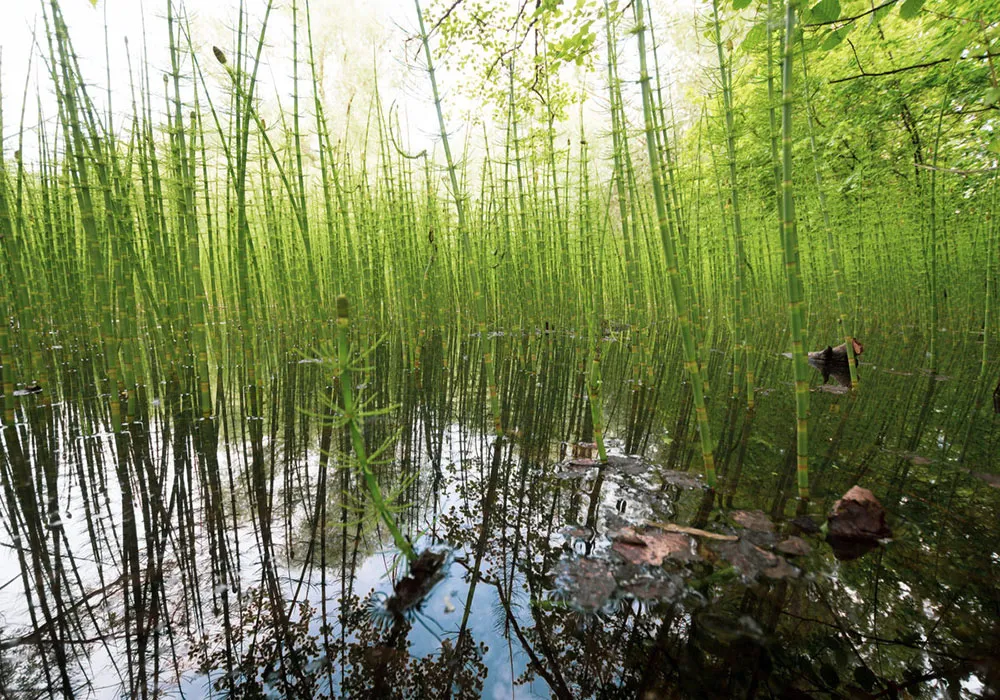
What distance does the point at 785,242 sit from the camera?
974mm

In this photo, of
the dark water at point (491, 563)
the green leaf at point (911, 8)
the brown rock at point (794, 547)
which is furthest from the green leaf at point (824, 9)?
the brown rock at point (794, 547)

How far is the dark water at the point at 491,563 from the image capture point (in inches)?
23.7

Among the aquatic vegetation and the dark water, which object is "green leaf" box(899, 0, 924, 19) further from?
the dark water

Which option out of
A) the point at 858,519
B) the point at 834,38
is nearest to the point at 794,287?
the point at 858,519

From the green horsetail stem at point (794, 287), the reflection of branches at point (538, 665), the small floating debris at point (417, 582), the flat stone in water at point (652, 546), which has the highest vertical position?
the green horsetail stem at point (794, 287)

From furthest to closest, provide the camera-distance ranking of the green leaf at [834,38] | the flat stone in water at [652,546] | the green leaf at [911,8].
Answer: the green leaf at [834,38] < the green leaf at [911,8] < the flat stone in water at [652,546]

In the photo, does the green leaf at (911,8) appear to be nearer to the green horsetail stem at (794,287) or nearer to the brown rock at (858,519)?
the green horsetail stem at (794,287)

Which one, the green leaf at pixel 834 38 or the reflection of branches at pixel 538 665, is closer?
the reflection of branches at pixel 538 665

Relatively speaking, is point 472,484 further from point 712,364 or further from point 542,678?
point 712,364

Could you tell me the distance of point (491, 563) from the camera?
837 mm

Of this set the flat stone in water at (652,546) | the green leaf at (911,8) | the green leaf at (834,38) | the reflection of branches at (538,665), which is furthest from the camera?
the green leaf at (834,38)

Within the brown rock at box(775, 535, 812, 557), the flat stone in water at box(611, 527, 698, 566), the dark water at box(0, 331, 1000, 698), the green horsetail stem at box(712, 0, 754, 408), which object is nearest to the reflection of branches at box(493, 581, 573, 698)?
the dark water at box(0, 331, 1000, 698)

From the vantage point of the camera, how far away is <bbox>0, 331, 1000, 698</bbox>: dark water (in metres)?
0.60

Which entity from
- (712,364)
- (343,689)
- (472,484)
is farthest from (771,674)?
(712,364)
